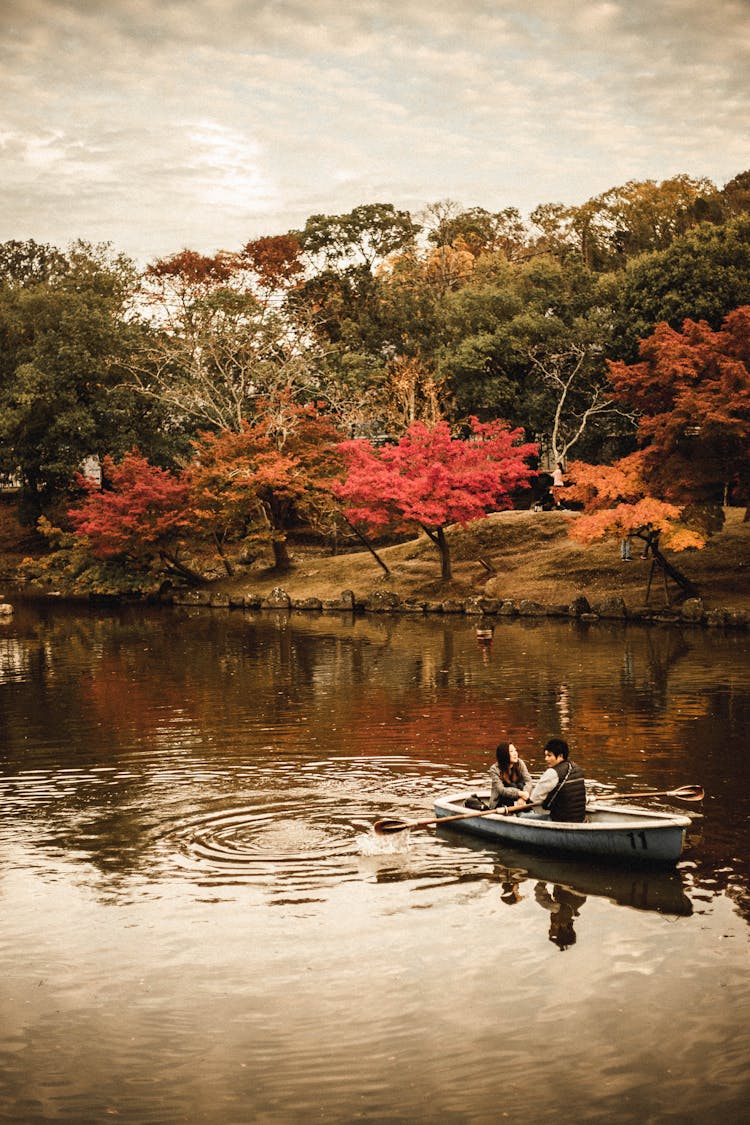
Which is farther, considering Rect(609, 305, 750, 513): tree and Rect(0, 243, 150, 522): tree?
Rect(0, 243, 150, 522): tree

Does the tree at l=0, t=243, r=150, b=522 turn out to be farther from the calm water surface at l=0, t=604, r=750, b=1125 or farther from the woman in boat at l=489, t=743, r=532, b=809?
the woman in boat at l=489, t=743, r=532, b=809

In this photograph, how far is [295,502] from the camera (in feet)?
132

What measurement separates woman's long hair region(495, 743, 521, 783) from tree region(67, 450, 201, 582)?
28.5m

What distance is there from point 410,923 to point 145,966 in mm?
Answer: 2298

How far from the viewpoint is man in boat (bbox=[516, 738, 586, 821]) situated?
11344mm

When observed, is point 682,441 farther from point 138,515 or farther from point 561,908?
point 561,908

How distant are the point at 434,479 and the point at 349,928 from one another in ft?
82.4

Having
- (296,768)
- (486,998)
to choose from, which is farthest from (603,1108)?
(296,768)

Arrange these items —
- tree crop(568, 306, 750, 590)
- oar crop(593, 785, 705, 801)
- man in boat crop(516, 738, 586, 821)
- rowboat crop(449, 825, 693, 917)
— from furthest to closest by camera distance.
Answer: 1. tree crop(568, 306, 750, 590)
2. oar crop(593, 785, 705, 801)
3. man in boat crop(516, 738, 586, 821)
4. rowboat crop(449, 825, 693, 917)

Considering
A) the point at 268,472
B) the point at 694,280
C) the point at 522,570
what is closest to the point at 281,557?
the point at 268,472

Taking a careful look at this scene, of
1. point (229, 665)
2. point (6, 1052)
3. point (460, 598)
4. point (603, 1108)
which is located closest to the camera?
point (603, 1108)

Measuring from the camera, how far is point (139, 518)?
4000 centimetres

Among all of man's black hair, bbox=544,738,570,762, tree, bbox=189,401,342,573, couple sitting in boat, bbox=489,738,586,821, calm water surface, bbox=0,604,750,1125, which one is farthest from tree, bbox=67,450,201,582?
man's black hair, bbox=544,738,570,762

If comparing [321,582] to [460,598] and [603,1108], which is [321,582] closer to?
[460,598]
